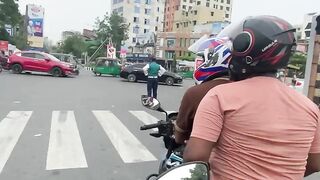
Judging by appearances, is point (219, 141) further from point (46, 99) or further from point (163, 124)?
point (46, 99)

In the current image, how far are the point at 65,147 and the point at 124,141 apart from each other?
1.18 meters

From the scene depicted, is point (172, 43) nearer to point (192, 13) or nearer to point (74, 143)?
point (192, 13)

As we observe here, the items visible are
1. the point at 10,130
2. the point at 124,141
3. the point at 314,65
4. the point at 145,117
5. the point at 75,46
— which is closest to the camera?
the point at 314,65

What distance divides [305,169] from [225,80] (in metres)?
0.68

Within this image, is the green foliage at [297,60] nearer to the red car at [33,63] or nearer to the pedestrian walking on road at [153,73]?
the pedestrian walking on road at [153,73]

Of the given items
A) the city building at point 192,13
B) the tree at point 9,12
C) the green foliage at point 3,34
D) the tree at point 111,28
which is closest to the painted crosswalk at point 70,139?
the tree at point 9,12

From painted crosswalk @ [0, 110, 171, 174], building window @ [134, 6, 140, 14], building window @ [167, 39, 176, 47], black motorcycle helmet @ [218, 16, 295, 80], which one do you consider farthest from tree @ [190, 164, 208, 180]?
building window @ [134, 6, 140, 14]

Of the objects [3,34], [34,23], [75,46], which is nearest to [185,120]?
[3,34]

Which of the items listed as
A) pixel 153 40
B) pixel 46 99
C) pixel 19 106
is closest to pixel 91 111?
pixel 19 106

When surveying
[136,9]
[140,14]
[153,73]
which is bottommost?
[153,73]

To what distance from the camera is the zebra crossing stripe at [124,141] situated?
232 inches

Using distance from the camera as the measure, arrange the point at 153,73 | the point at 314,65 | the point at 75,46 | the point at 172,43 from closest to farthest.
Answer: the point at 314,65 → the point at 153,73 → the point at 172,43 → the point at 75,46

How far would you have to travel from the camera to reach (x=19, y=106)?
428 inches

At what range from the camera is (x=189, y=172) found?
52.5 inches
